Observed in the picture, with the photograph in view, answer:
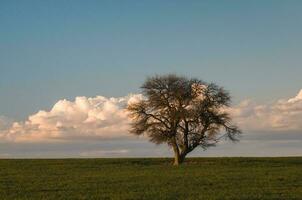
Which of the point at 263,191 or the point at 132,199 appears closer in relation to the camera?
the point at 132,199

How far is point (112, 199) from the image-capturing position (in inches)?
1096

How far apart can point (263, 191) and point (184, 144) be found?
3709 cm

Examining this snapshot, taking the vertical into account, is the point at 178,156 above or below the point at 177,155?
below

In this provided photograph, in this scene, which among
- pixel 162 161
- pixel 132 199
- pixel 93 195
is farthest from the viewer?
pixel 162 161

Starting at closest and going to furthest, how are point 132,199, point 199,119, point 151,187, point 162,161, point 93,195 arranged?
1. point 132,199
2. point 93,195
3. point 151,187
4. point 199,119
5. point 162,161

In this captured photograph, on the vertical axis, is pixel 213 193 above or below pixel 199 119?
→ below

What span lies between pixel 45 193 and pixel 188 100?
38.3 metres

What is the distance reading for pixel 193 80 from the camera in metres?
68.8

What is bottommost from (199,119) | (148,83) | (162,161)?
(162,161)

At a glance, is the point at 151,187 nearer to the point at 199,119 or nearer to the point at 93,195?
the point at 93,195

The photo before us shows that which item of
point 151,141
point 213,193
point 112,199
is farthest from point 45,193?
point 151,141

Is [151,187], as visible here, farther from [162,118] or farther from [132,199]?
[162,118]

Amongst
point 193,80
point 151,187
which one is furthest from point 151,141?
point 151,187

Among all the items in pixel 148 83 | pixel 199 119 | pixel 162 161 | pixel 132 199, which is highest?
pixel 148 83
